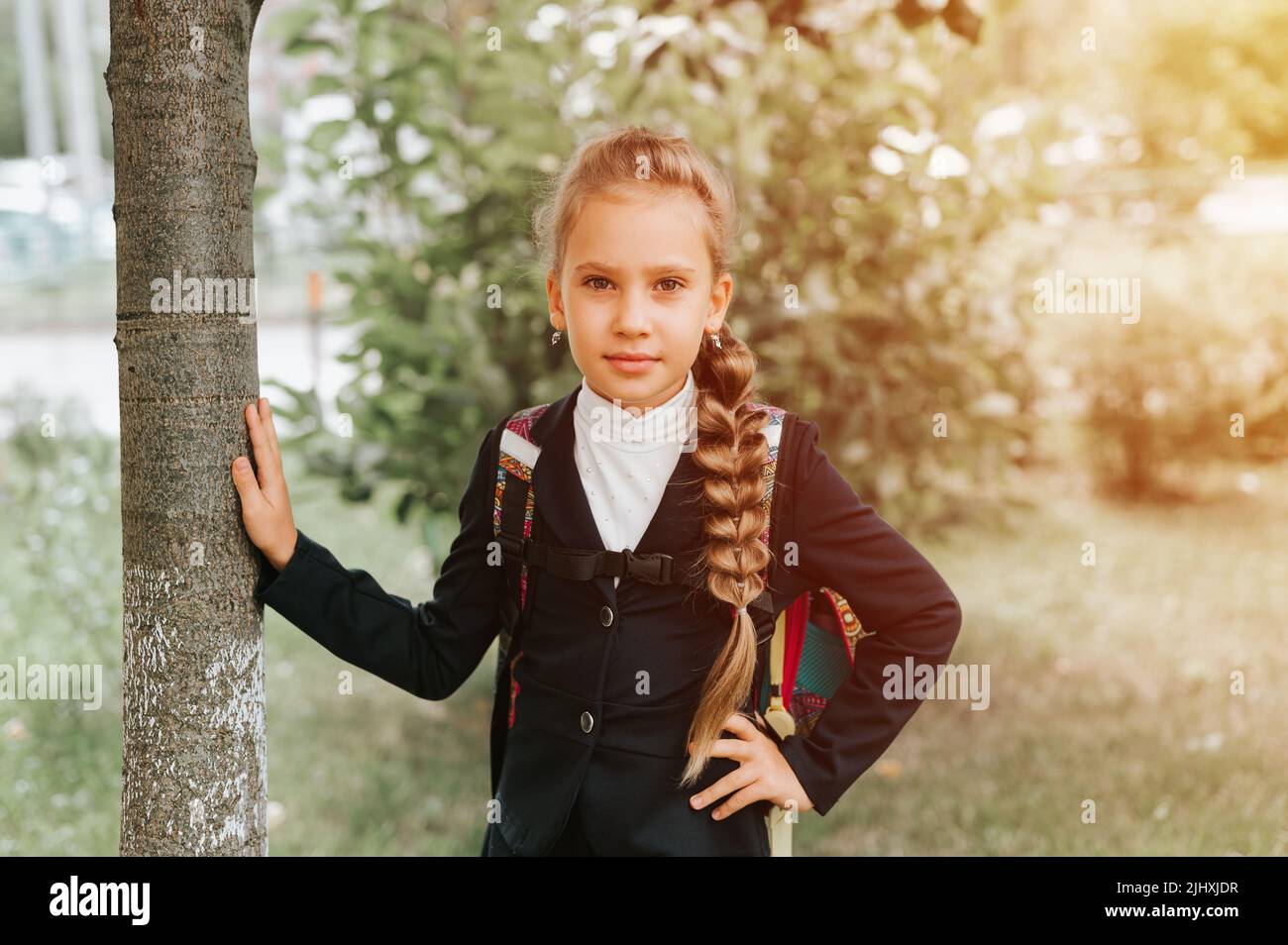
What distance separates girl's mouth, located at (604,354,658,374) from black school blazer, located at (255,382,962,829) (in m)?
0.17

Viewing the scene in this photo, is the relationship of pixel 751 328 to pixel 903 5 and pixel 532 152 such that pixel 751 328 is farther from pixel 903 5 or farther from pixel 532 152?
pixel 903 5

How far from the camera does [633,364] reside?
1.87 metres

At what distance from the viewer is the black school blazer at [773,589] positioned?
189 centimetres

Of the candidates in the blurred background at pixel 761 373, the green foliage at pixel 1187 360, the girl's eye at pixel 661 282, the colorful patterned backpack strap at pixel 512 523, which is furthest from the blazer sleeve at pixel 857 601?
the green foliage at pixel 1187 360

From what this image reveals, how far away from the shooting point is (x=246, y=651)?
1.96 meters

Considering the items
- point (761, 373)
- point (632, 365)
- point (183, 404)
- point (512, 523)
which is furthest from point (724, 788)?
point (761, 373)

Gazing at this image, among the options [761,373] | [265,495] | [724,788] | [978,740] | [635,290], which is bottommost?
[978,740]

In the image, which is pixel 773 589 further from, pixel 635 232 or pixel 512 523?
pixel 635 232

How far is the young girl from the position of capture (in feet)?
6.13

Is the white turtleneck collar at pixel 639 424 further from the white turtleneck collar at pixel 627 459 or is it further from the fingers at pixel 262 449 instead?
the fingers at pixel 262 449

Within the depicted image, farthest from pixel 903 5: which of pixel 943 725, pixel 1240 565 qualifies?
pixel 1240 565

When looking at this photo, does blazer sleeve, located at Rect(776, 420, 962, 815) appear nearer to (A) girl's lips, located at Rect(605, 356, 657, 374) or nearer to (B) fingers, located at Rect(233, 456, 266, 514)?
(A) girl's lips, located at Rect(605, 356, 657, 374)

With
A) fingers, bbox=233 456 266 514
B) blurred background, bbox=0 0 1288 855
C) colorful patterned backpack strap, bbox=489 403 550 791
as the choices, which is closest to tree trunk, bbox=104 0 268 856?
fingers, bbox=233 456 266 514
